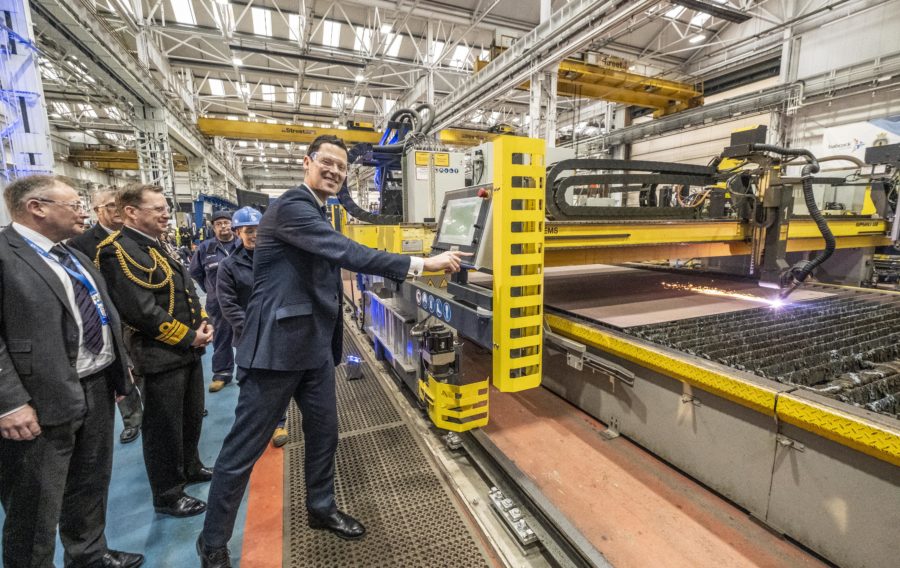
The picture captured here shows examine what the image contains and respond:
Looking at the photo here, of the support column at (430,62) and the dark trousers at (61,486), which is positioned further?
the support column at (430,62)

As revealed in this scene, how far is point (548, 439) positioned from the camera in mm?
2910

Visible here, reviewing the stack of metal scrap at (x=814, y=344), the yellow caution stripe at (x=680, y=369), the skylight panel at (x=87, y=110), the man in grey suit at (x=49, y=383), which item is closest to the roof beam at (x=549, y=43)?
the stack of metal scrap at (x=814, y=344)

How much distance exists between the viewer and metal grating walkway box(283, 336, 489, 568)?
1912mm

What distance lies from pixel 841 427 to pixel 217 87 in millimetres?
20744

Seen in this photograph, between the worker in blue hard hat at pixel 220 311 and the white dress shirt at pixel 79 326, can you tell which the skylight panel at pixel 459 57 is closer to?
the worker in blue hard hat at pixel 220 311

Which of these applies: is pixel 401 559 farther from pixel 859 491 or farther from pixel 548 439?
pixel 859 491

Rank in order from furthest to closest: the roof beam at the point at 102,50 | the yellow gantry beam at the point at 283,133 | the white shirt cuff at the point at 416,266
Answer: the yellow gantry beam at the point at 283,133
the roof beam at the point at 102,50
the white shirt cuff at the point at 416,266

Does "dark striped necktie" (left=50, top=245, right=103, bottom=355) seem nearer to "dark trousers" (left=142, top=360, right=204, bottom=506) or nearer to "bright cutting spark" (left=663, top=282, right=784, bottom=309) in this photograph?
"dark trousers" (left=142, top=360, right=204, bottom=506)

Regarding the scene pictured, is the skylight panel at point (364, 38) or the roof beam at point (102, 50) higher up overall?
the skylight panel at point (364, 38)

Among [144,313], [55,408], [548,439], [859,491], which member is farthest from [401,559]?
[859,491]

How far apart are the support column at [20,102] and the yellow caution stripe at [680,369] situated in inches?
226

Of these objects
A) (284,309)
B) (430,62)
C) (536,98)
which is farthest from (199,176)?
(284,309)

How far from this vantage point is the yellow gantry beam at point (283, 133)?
13391mm

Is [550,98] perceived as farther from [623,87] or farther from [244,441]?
[244,441]
